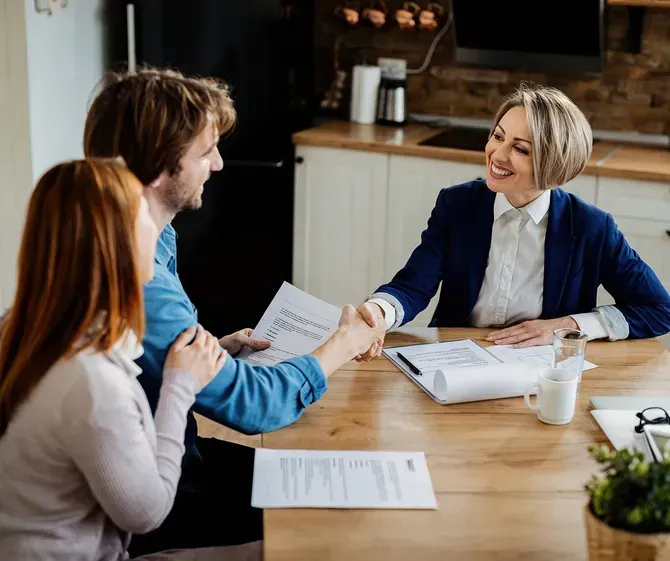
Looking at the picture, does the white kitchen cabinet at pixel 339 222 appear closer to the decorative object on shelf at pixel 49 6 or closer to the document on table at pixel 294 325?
the decorative object on shelf at pixel 49 6

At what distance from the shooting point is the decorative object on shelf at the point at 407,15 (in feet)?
12.8

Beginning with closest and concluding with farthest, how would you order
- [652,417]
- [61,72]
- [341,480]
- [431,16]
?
[341,480] → [652,417] → [61,72] → [431,16]

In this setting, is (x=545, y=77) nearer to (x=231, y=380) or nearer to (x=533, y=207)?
(x=533, y=207)

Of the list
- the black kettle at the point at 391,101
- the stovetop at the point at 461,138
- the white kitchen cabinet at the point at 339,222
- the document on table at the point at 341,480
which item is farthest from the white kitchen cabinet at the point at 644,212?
the document on table at the point at 341,480

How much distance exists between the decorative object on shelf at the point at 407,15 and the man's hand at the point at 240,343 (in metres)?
2.32

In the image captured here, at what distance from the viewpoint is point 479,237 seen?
88.4 inches

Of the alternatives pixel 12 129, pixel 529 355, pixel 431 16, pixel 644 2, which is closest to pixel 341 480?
pixel 529 355

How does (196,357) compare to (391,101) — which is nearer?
(196,357)

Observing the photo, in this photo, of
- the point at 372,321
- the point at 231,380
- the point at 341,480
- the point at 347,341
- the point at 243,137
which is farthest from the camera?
the point at 243,137

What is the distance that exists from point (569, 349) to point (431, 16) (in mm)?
2407

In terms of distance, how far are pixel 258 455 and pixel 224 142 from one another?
7.64 ft

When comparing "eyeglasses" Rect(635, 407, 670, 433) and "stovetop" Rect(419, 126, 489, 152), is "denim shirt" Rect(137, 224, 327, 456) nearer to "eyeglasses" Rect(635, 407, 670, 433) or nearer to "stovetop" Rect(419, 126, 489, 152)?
"eyeglasses" Rect(635, 407, 670, 433)

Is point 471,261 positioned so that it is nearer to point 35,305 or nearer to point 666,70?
point 35,305

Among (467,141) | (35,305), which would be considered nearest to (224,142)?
(467,141)
